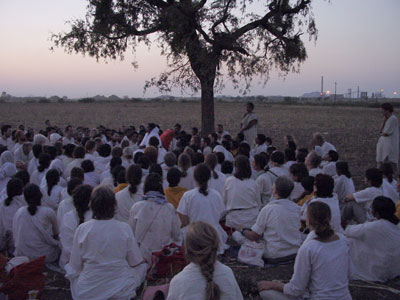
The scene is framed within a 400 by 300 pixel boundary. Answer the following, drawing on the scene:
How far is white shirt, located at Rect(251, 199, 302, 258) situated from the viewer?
4992mm

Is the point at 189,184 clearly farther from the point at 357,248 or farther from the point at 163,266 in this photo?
the point at 357,248

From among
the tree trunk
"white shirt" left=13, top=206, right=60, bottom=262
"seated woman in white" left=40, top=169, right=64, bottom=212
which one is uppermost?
the tree trunk

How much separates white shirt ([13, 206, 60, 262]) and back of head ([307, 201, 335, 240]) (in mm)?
3285

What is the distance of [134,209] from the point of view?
4910 mm

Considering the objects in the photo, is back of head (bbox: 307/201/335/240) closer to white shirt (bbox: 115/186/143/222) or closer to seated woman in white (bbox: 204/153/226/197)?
white shirt (bbox: 115/186/143/222)

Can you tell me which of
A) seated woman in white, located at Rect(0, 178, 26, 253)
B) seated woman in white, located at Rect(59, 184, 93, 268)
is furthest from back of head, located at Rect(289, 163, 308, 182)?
seated woman in white, located at Rect(0, 178, 26, 253)

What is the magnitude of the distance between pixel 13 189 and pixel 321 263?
13.4ft

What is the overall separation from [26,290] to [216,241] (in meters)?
→ 2.60

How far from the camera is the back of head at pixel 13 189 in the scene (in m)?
5.43

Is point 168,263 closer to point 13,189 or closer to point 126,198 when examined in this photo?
point 126,198

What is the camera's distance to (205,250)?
2723mm

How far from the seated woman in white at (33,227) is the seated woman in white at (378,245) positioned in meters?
3.72

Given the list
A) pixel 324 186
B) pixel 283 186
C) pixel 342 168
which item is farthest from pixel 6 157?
pixel 342 168

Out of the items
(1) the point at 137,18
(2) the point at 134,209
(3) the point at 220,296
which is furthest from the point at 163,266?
(1) the point at 137,18
